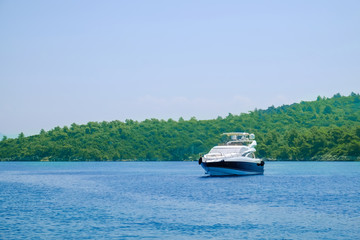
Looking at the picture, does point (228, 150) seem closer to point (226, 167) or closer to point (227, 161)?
point (227, 161)

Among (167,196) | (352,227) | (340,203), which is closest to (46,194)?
(167,196)

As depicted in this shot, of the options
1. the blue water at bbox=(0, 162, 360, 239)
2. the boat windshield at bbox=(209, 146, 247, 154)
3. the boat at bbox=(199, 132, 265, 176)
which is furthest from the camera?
the boat windshield at bbox=(209, 146, 247, 154)

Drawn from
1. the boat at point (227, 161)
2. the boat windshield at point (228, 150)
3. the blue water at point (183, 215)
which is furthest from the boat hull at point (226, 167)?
the blue water at point (183, 215)

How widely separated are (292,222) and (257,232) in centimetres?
670

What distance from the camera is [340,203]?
67938 millimetres

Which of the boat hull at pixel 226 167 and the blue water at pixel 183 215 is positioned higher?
the boat hull at pixel 226 167

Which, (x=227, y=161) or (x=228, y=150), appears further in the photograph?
(x=228, y=150)

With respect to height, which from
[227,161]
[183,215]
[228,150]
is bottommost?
[183,215]

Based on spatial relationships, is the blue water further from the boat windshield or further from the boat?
the boat windshield

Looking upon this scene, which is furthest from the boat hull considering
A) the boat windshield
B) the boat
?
the boat windshield

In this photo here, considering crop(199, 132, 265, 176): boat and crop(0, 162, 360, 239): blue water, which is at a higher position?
crop(199, 132, 265, 176): boat

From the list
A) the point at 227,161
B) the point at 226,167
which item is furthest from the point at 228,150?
the point at 226,167

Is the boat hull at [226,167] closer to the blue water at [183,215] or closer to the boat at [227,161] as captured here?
the boat at [227,161]

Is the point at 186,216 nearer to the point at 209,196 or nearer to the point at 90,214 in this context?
the point at 90,214
